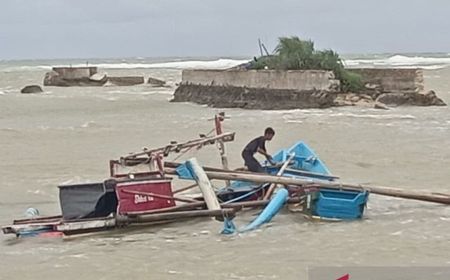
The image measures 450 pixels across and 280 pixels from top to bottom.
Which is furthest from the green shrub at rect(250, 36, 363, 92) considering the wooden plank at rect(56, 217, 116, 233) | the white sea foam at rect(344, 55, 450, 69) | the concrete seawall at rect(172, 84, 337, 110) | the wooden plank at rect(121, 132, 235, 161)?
the white sea foam at rect(344, 55, 450, 69)

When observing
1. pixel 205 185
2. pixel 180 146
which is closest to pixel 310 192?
pixel 205 185

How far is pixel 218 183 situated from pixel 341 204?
12.9ft

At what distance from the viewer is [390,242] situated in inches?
436

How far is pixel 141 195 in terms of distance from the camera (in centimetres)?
1193

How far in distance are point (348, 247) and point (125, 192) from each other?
3.02m

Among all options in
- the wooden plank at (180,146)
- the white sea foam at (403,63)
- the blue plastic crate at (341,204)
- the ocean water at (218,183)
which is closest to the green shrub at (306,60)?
the ocean water at (218,183)

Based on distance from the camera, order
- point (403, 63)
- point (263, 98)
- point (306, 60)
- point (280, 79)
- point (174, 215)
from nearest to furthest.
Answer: point (174, 215)
point (280, 79)
point (263, 98)
point (306, 60)
point (403, 63)

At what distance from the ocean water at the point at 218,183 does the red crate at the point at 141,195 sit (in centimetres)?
34

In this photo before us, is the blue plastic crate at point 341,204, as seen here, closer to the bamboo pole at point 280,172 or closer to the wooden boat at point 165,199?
the wooden boat at point 165,199

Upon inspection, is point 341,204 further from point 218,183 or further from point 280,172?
point 218,183

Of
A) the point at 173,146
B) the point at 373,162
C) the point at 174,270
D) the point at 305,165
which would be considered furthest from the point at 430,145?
the point at 174,270

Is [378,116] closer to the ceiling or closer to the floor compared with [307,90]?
closer to the floor

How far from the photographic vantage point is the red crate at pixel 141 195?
11844mm

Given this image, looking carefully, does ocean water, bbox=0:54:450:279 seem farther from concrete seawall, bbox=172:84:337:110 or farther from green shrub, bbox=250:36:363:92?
green shrub, bbox=250:36:363:92
